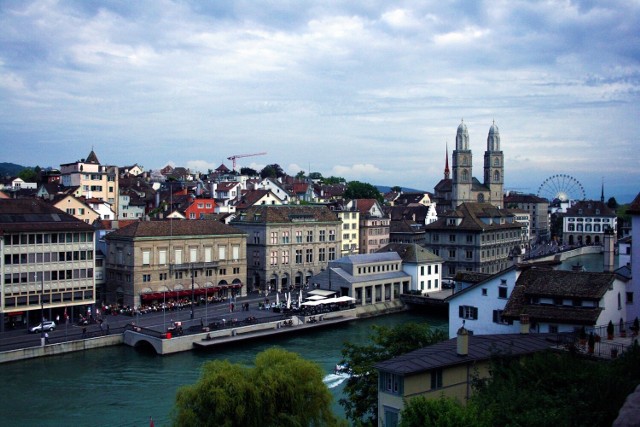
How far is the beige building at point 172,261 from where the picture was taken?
219 feet

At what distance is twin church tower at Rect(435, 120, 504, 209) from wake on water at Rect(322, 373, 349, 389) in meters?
105

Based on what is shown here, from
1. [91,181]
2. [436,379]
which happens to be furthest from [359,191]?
[436,379]

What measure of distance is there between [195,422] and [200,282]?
44.1 meters

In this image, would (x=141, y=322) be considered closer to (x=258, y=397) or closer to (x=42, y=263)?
Answer: (x=42, y=263)

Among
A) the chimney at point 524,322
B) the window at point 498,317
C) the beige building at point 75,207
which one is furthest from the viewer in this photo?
the beige building at point 75,207

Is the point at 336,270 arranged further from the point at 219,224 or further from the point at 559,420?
the point at 559,420

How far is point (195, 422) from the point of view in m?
27.9

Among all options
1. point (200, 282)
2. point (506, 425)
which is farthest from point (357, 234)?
point (506, 425)

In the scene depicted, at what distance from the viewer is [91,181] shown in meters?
101

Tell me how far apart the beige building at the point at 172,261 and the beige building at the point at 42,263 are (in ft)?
18.9

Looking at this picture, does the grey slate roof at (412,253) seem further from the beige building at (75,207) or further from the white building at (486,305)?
the white building at (486,305)

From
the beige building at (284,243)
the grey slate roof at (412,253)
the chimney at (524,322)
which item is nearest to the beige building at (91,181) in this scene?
the beige building at (284,243)

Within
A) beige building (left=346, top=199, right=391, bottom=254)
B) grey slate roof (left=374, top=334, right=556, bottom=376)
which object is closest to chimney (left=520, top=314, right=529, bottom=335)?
grey slate roof (left=374, top=334, right=556, bottom=376)

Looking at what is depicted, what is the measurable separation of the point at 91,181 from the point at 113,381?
202ft
